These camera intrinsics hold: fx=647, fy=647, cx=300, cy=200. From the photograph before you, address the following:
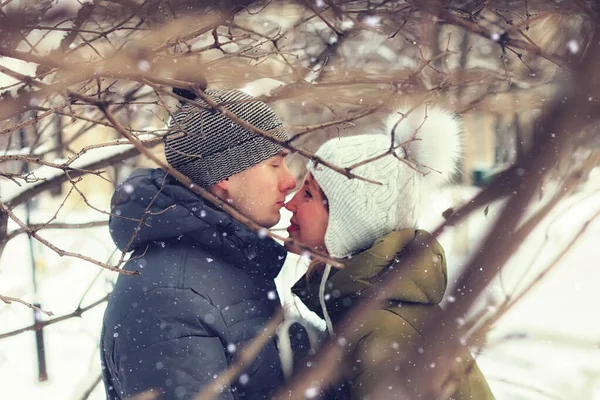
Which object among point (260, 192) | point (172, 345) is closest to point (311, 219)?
point (260, 192)

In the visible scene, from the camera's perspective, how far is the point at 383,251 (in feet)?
6.39

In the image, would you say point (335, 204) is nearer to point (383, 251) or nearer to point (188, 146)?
point (383, 251)

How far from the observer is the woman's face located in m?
2.27

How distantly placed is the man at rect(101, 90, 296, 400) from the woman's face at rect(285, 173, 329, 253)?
0.39 ft

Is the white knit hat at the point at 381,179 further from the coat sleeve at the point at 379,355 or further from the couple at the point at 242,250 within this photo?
the coat sleeve at the point at 379,355

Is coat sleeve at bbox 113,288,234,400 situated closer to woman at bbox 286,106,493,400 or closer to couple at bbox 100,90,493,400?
couple at bbox 100,90,493,400

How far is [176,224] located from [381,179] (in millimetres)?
702

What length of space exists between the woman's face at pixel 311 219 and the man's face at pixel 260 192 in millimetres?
88

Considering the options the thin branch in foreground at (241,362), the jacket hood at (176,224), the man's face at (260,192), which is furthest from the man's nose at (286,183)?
the thin branch in foreground at (241,362)

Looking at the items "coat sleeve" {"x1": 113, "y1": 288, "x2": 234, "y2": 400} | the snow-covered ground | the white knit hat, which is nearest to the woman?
the white knit hat

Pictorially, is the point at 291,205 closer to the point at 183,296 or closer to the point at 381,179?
the point at 381,179

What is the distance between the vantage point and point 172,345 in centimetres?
182

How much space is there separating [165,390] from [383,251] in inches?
29.4

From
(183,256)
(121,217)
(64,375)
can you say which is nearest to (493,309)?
(183,256)
